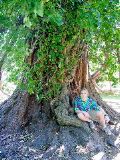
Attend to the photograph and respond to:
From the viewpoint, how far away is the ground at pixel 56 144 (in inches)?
276

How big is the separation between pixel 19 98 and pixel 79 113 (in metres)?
1.95

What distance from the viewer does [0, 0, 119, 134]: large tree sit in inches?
258

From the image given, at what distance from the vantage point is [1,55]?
6.84 metres

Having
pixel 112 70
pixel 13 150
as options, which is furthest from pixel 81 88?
pixel 13 150

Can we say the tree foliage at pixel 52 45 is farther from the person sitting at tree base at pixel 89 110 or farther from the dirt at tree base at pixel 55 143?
the dirt at tree base at pixel 55 143

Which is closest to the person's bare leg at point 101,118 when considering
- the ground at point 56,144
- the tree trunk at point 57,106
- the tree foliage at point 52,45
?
the ground at point 56,144

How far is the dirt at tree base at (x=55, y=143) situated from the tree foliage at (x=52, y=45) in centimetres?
82

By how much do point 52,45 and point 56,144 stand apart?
2.09 meters

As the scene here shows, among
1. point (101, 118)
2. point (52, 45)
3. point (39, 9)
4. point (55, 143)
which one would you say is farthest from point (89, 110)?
point (39, 9)

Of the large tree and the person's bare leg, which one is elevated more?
the large tree

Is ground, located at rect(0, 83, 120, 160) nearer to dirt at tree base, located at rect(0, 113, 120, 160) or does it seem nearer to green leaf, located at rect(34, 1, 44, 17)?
dirt at tree base, located at rect(0, 113, 120, 160)

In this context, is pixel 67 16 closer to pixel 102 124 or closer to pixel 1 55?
pixel 1 55

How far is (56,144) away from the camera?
7.21 meters

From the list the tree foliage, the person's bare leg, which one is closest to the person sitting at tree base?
the person's bare leg
